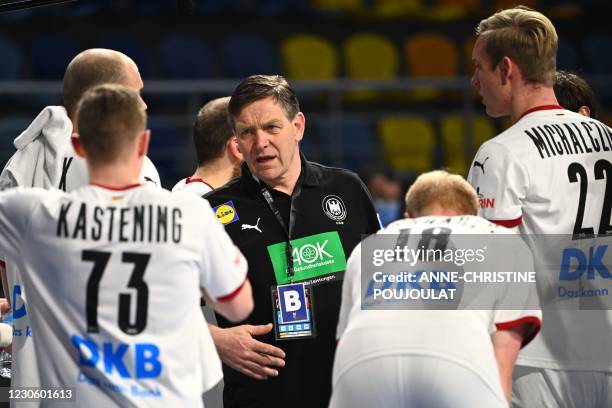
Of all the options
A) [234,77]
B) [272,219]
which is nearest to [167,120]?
[234,77]

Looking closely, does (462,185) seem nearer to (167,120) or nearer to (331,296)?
(331,296)

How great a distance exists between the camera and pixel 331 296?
4.06 metres

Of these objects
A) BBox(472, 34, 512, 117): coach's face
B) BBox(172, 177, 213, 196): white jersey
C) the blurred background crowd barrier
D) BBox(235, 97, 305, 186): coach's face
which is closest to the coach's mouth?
BBox(235, 97, 305, 186): coach's face

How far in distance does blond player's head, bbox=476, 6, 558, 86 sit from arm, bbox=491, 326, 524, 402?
1.32 m

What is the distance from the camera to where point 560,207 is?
12.7 ft

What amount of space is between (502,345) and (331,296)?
3.51 ft

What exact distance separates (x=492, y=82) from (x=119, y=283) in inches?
76.5

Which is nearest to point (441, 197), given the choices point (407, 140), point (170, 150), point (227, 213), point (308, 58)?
point (227, 213)

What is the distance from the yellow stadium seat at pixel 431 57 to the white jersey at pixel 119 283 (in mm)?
10858

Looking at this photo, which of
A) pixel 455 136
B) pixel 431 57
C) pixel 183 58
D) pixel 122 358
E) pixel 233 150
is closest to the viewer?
pixel 122 358

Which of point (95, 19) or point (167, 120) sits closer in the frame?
point (167, 120)

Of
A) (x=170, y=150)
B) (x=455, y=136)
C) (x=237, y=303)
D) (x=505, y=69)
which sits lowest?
(x=237, y=303)

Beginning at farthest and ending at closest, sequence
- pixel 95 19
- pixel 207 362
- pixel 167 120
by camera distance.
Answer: pixel 95 19 < pixel 167 120 < pixel 207 362

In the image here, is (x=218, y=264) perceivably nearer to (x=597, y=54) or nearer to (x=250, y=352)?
(x=250, y=352)
